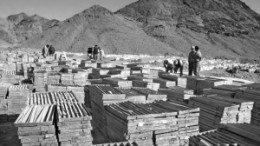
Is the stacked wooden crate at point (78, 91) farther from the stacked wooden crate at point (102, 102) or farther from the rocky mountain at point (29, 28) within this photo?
Answer: the rocky mountain at point (29, 28)

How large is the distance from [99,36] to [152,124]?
151 ft

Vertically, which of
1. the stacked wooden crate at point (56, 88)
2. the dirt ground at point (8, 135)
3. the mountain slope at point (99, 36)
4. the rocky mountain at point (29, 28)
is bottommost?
the dirt ground at point (8, 135)

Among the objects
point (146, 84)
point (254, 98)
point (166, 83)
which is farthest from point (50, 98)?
point (254, 98)

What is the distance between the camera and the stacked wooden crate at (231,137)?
4516 millimetres

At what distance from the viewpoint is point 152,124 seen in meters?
5.24

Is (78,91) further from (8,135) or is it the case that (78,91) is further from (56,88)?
(8,135)

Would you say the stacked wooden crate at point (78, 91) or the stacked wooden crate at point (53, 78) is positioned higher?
the stacked wooden crate at point (53, 78)

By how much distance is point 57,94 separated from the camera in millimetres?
7137

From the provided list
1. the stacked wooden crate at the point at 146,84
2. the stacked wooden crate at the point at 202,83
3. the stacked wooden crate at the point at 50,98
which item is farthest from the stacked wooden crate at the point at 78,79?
the stacked wooden crate at the point at 202,83

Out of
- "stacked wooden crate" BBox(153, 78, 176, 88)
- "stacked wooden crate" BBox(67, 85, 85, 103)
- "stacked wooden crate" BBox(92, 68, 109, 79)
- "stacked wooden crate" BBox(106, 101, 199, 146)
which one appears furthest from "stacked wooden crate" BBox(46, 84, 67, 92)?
"stacked wooden crate" BBox(153, 78, 176, 88)

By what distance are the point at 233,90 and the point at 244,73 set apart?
14320 mm

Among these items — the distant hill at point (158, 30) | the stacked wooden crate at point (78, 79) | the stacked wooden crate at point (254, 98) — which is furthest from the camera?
the distant hill at point (158, 30)

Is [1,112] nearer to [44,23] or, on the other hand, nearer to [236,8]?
[44,23]

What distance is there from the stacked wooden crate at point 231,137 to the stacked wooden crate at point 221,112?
1.05m
